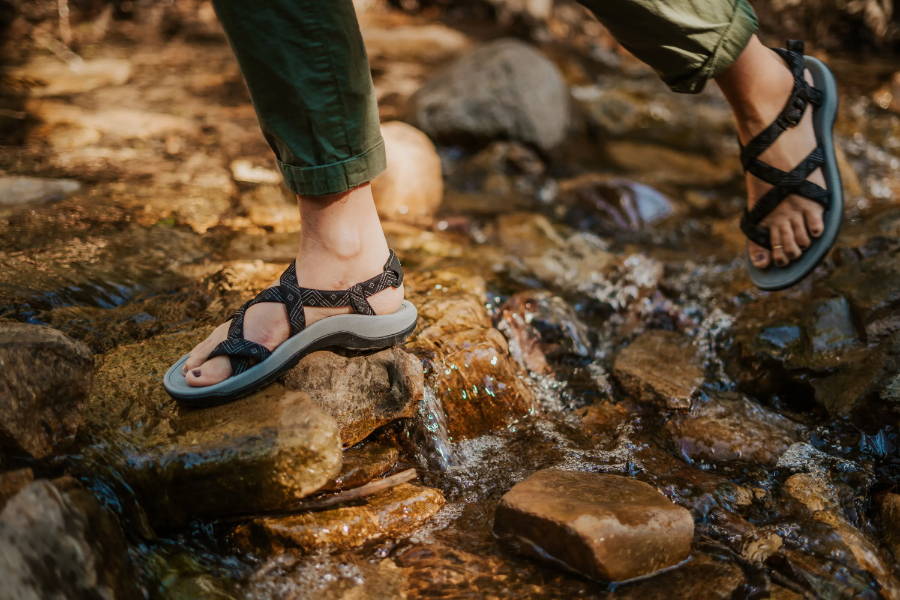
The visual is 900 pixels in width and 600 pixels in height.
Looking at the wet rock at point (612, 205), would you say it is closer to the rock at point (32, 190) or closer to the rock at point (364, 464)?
the rock at point (364, 464)

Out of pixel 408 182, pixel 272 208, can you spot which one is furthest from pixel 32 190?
pixel 408 182

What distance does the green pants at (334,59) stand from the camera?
1378 millimetres

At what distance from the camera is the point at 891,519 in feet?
6.15

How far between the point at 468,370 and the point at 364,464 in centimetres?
58

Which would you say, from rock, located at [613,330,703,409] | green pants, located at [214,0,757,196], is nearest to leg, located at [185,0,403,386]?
green pants, located at [214,0,757,196]

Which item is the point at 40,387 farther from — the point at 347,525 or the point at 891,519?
the point at 891,519

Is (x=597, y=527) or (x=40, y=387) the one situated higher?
(x=40, y=387)

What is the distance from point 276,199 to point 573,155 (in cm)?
281

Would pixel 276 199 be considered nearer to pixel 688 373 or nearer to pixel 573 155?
pixel 688 373

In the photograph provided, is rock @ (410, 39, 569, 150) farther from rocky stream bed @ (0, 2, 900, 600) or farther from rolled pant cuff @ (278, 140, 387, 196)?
rolled pant cuff @ (278, 140, 387, 196)

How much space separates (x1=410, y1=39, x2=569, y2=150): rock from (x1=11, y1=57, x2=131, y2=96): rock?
2780 millimetres

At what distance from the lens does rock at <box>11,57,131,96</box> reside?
526 centimetres

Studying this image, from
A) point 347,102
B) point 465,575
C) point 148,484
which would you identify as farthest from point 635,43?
point 148,484

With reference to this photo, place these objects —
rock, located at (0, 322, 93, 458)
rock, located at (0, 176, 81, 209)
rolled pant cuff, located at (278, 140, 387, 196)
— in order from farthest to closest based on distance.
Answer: rock, located at (0, 176, 81, 209), rock, located at (0, 322, 93, 458), rolled pant cuff, located at (278, 140, 387, 196)
